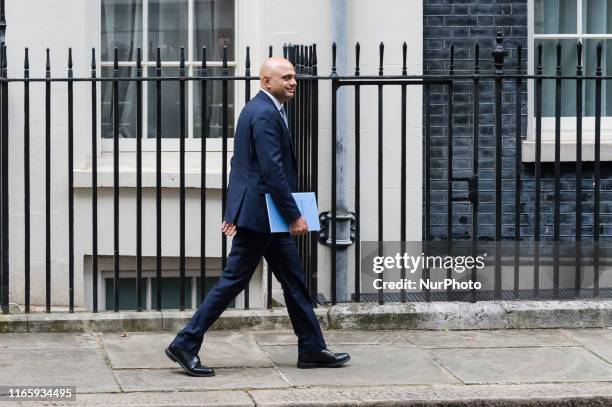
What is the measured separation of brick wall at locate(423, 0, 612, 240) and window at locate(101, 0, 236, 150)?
1.59 meters

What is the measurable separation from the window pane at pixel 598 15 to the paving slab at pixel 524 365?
11.2 feet

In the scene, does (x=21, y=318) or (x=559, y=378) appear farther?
(x=21, y=318)

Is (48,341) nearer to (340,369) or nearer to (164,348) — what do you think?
(164,348)

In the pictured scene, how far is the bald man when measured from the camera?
7.54 meters

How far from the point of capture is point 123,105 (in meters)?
10.6

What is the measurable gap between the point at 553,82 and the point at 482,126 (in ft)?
2.80

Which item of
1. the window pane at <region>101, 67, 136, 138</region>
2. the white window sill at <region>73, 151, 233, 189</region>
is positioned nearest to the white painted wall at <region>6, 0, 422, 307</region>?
the white window sill at <region>73, 151, 233, 189</region>

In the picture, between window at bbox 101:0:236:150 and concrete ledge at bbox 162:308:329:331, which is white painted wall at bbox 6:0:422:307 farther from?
concrete ledge at bbox 162:308:329:331

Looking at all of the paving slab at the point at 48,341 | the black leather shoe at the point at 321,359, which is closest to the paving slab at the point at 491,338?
the black leather shoe at the point at 321,359

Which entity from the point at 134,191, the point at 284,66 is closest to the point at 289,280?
the point at 284,66

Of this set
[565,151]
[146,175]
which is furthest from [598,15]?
[146,175]

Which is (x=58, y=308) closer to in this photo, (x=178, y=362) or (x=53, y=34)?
(x=53, y=34)

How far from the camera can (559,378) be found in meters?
7.73

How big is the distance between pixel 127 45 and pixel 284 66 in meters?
3.24
